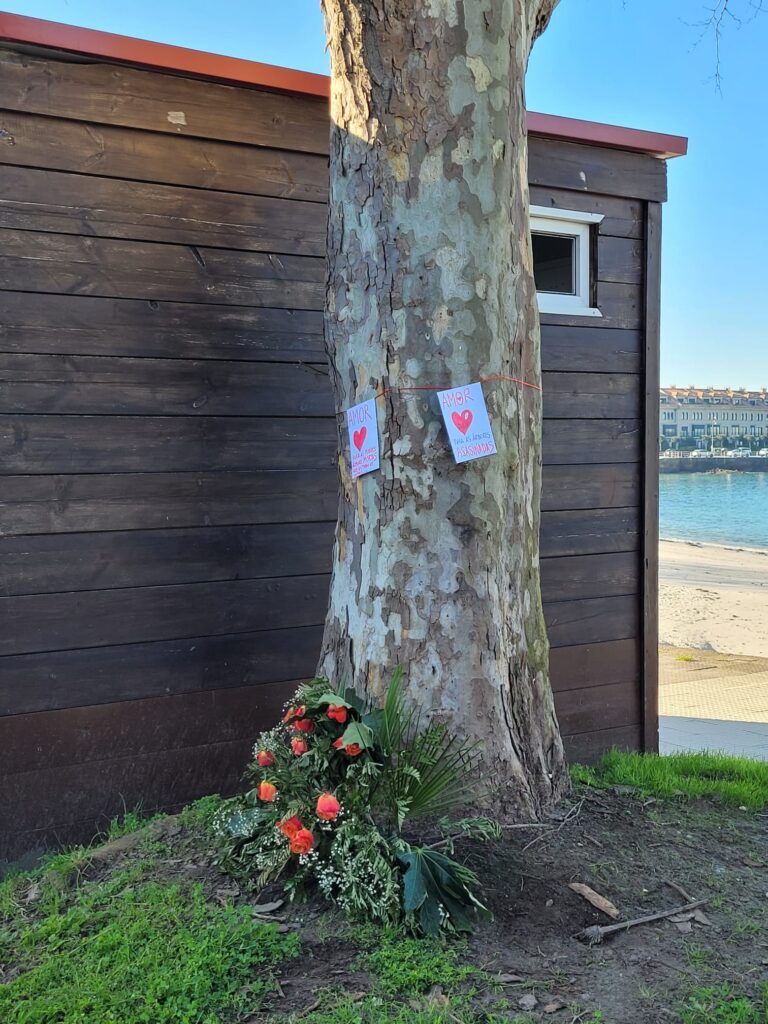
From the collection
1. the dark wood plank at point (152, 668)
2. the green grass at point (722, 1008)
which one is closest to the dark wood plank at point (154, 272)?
the dark wood plank at point (152, 668)

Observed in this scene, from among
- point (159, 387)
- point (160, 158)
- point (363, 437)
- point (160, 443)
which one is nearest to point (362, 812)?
point (363, 437)

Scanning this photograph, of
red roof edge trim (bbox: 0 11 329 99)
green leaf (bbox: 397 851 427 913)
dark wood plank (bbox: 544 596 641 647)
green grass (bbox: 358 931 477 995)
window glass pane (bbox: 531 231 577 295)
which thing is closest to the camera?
green grass (bbox: 358 931 477 995)

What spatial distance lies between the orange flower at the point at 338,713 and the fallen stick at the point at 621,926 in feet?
2.96

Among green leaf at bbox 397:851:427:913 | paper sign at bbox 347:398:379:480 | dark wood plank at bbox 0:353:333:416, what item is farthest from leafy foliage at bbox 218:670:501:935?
dark wood plank at bbox 0:353:333:416

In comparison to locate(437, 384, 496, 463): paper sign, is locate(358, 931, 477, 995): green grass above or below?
below

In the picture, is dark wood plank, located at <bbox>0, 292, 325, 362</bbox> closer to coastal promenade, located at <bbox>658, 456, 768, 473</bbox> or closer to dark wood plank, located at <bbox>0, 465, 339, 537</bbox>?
dark wood plank, located at <bbox>0, 465, 339, 537</bbox>

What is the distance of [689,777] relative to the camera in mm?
3949

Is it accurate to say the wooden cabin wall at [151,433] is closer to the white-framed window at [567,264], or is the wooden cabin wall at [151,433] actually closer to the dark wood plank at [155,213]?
the dark wood plank at [155,213]

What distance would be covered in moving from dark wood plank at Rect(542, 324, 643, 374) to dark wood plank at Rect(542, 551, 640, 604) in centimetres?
102

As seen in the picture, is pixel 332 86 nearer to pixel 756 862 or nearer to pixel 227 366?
pixel 227 366

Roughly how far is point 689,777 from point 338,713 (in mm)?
1966

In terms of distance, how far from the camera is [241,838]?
276 centimetres

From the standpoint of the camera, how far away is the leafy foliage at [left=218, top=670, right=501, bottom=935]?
2.49 m

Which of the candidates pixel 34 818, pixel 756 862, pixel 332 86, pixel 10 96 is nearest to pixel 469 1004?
pixel 756 862
